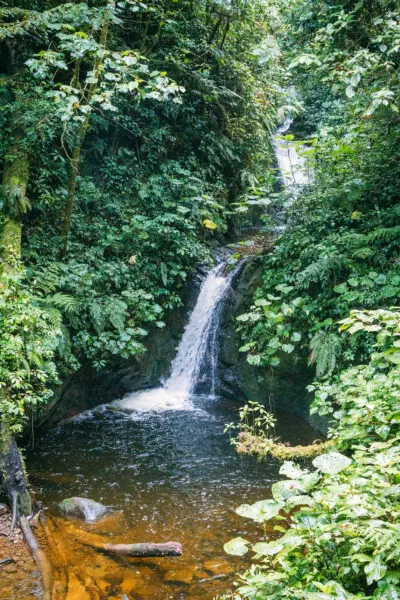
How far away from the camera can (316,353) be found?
6.18m

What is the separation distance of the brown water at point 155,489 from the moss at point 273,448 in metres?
0.14

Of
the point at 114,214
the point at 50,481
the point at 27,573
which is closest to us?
the point at 27,573

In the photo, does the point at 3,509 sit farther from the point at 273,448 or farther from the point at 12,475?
the point at 273,448

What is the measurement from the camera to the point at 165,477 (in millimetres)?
5422

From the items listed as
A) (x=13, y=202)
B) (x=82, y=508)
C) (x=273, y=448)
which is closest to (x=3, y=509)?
(x=82, y=508)

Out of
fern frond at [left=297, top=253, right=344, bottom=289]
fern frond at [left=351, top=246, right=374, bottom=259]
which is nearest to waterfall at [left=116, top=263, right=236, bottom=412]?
fern frond at [left=297, top=253, right=344, bottom=289]

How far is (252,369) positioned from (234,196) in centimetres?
557

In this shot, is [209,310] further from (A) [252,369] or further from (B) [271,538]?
(B) [271,538]

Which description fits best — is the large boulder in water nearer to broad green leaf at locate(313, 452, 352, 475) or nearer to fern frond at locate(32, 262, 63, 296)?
broad green leaf at locate(313, 452, 352, 475)

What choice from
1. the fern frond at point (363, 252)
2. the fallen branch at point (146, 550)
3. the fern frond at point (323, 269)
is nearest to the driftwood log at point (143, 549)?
the fallen branch at point (146, 550)

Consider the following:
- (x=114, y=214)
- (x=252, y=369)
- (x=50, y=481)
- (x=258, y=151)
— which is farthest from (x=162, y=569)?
(x=258, y=151)

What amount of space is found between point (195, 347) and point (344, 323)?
5.58 m

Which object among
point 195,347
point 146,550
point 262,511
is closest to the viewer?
point 262,511

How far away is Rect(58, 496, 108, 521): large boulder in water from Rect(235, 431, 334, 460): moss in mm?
2191
